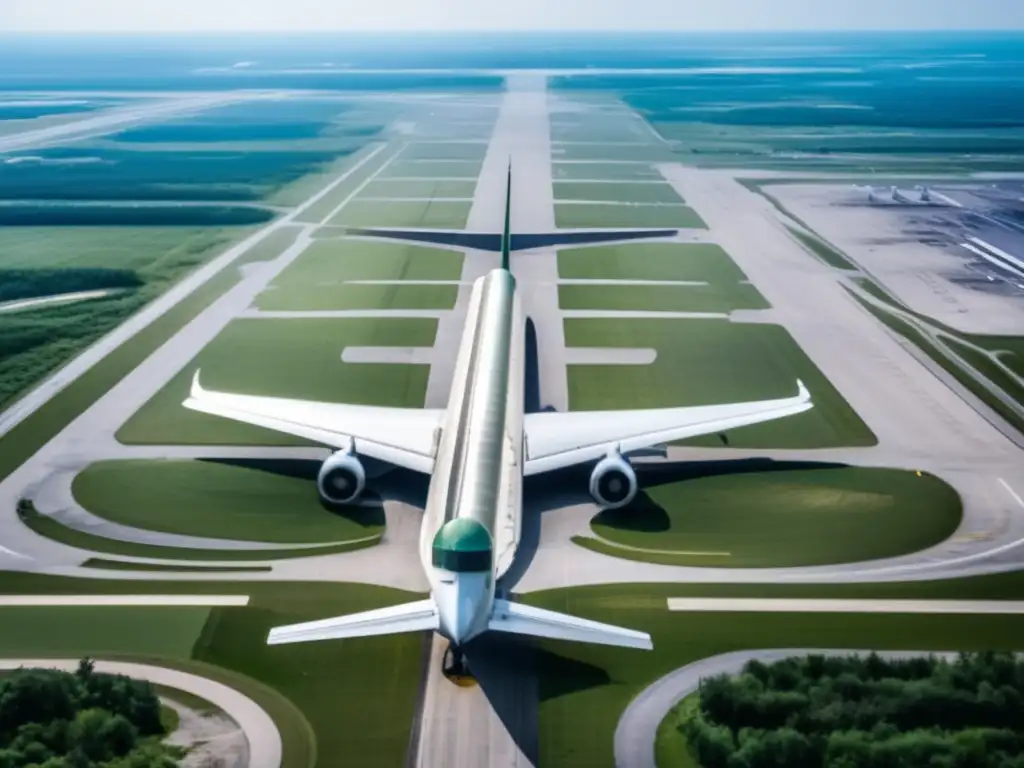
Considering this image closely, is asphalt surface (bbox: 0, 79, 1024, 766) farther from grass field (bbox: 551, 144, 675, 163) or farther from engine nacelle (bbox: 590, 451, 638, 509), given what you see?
grass field (bbox: 551, 144, 675, 163)

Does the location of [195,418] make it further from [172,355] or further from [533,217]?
[533,217]

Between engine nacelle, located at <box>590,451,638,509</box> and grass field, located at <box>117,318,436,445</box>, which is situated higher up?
engine nacelle, located at <box>590,451,638,509</box>

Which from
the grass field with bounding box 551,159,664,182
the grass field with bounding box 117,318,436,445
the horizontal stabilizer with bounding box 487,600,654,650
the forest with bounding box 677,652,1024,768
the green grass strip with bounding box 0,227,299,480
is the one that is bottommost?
the grass field with bounding box 117,318,436,445

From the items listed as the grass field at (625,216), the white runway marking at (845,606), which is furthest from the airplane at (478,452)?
the grass field at (625,216)

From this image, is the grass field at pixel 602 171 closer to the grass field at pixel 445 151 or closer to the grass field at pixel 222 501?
the grass field at pixel 445 151

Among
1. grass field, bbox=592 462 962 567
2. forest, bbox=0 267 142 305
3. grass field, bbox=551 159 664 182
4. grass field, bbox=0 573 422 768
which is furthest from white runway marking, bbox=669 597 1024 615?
grass field, bbox=551 159 664 182

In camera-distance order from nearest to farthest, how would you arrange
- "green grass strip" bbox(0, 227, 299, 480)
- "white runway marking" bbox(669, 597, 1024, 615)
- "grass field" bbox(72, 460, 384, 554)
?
"white runway marking" bbox(669, 597, 1024, 615) → "grass field" bbox(72, 460, 384, 554) → "green grass strip" bbox(0, 227, 299, 480)

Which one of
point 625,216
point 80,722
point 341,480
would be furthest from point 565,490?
point 625,216
